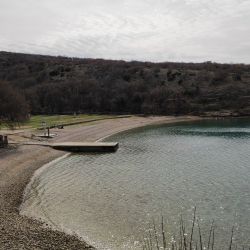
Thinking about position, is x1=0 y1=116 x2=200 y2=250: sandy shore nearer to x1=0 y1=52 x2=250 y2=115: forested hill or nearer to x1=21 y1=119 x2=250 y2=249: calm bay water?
x1=21 y1=119 x2=250 y2=249: calm bay water

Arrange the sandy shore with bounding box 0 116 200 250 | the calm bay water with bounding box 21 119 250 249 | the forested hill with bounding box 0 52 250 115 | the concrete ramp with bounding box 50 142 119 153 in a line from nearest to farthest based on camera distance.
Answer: the sandy shore with bounding box 0 116 200 250 → the calm bay water with bounding box 21 119 250 249 → the concrete ramp with bounding box 50 142 119 153 → the forested hill with bounding box 0 52 250 115

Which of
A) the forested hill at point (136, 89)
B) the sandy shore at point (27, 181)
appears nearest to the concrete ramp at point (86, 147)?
the sandy shore at point (27, 181)

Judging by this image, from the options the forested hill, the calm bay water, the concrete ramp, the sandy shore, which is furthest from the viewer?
the forested hill

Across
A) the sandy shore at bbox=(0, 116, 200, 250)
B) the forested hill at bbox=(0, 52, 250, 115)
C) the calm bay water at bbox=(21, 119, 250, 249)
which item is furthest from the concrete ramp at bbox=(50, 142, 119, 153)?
the forested hill at bbox=(0, 52, 250, 115)

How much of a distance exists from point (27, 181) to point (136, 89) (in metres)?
78.9

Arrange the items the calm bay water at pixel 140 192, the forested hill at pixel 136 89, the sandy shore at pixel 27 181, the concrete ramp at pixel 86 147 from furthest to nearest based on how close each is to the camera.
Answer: the forested hill at pixel 136 89
the concrete ramp at pixel 86 147
the calm bay water at pixel 140 192
the sandy shore at pixel 27 181

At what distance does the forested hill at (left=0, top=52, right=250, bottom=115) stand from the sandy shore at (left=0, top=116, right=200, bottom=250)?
95.4ft

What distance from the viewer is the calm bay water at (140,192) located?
72.6 feet

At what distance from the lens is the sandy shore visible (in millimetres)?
18938

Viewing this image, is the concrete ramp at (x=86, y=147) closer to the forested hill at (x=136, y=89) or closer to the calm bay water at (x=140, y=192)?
the calm bay water at (x=140, y=192)

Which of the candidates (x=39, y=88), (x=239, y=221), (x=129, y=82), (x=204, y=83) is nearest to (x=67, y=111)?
(x=39, y=88)

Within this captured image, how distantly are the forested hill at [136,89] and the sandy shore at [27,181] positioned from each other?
29.1m

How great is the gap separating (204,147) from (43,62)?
A: 95.0 metres

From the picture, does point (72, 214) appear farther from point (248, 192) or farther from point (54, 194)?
point (248, 192)
